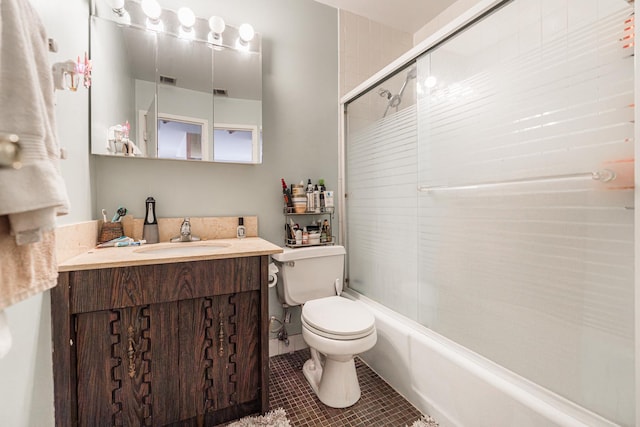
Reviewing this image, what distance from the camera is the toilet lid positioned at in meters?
1.29

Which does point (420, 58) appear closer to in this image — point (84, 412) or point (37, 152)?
point (37, 152)

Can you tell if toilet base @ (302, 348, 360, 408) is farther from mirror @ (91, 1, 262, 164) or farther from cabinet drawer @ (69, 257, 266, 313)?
mirror @ (91, 1, 262, 164)

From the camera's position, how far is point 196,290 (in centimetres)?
115

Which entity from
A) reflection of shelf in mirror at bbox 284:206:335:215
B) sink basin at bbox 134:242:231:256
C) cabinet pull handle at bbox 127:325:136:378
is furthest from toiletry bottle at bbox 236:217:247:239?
cabinet pull handle at bbox 127:325:136:378

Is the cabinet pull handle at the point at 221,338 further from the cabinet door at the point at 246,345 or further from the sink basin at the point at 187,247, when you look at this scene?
the sink basin at the point at 187,247

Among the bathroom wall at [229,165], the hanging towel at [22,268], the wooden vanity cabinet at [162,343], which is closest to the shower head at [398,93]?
the bathroom wall at [229,165]

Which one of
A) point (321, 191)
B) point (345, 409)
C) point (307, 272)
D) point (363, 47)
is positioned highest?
point (363, 47)

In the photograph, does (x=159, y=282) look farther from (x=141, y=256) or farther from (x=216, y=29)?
(x=216, y=29)

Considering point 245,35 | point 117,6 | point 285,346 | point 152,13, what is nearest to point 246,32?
point 245,35

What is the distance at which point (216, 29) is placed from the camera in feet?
5.25

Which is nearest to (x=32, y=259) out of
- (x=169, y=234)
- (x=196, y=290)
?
(x=196, y=290)

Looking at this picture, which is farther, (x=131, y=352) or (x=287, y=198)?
(x=287, y=198)

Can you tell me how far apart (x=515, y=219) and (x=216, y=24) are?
1.77 metres

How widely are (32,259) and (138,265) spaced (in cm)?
54
